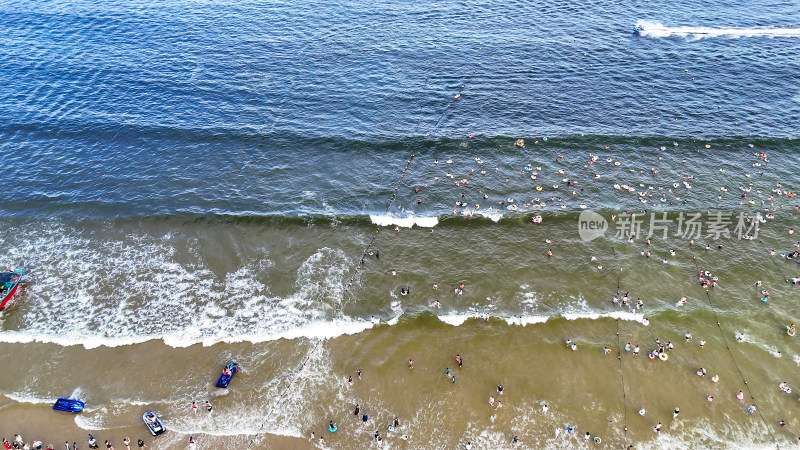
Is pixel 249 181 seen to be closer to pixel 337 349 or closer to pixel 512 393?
pixel 337 349

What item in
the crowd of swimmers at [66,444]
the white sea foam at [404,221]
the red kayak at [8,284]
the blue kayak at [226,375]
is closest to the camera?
the crowd of swimmers at [66,444]

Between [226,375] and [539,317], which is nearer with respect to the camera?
[226,375]

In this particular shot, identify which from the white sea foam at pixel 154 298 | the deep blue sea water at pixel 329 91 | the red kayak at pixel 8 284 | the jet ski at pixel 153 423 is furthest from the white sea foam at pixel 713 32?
the red kayak at pixel 8 284

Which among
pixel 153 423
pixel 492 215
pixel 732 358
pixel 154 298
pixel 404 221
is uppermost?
pixel 492 215

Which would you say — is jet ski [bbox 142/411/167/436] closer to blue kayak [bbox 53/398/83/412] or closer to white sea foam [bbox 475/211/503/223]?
blue kayak [bbox 53/398/83/412]

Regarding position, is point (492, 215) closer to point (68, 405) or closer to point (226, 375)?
point (226, 375)

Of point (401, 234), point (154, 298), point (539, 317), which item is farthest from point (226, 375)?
point (539, 317)

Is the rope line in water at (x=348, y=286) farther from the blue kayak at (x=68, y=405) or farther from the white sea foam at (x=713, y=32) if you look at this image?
the white sea foam at (x=713, y=32)

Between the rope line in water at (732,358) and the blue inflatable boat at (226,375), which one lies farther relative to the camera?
the blue inflatable boat at (226,375)
